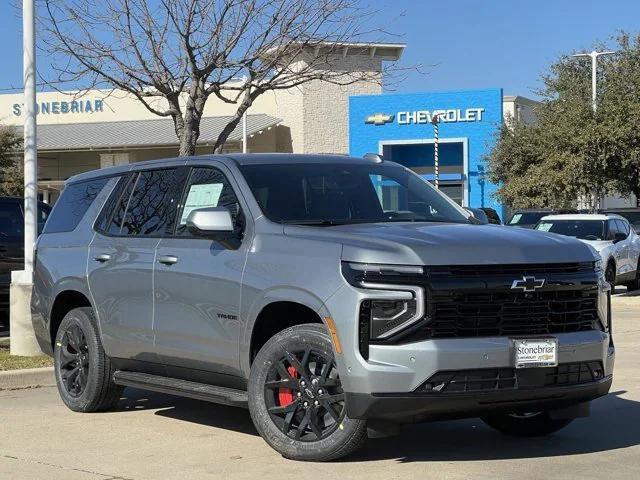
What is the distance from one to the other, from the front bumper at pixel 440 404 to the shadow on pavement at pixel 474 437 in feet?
1.93

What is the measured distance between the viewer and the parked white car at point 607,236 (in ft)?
74.3

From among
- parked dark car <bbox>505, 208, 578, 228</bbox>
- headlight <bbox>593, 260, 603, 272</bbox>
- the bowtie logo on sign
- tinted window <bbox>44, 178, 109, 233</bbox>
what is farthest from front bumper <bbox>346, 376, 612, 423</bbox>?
the bowtie logo on sign

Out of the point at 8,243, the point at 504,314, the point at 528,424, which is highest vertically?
the point at 8,243

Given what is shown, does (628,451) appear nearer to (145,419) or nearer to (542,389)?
(542,389)

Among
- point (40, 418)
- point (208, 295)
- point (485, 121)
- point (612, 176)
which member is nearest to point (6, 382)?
point (40, 418)

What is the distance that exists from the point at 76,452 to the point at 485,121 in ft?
149

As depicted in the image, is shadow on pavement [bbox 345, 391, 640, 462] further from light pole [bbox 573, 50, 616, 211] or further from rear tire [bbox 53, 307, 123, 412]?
light pole [bbox 573, 50, 616, 211]

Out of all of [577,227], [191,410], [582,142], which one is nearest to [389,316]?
[191,410]

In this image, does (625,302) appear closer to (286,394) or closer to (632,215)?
(632,215)

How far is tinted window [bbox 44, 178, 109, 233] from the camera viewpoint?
9.04m

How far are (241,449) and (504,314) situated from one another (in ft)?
6.64

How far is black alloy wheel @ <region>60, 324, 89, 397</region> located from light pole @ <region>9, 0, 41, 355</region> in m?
2.78

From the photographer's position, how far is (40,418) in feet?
28.1

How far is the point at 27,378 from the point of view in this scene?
33.9 ft
